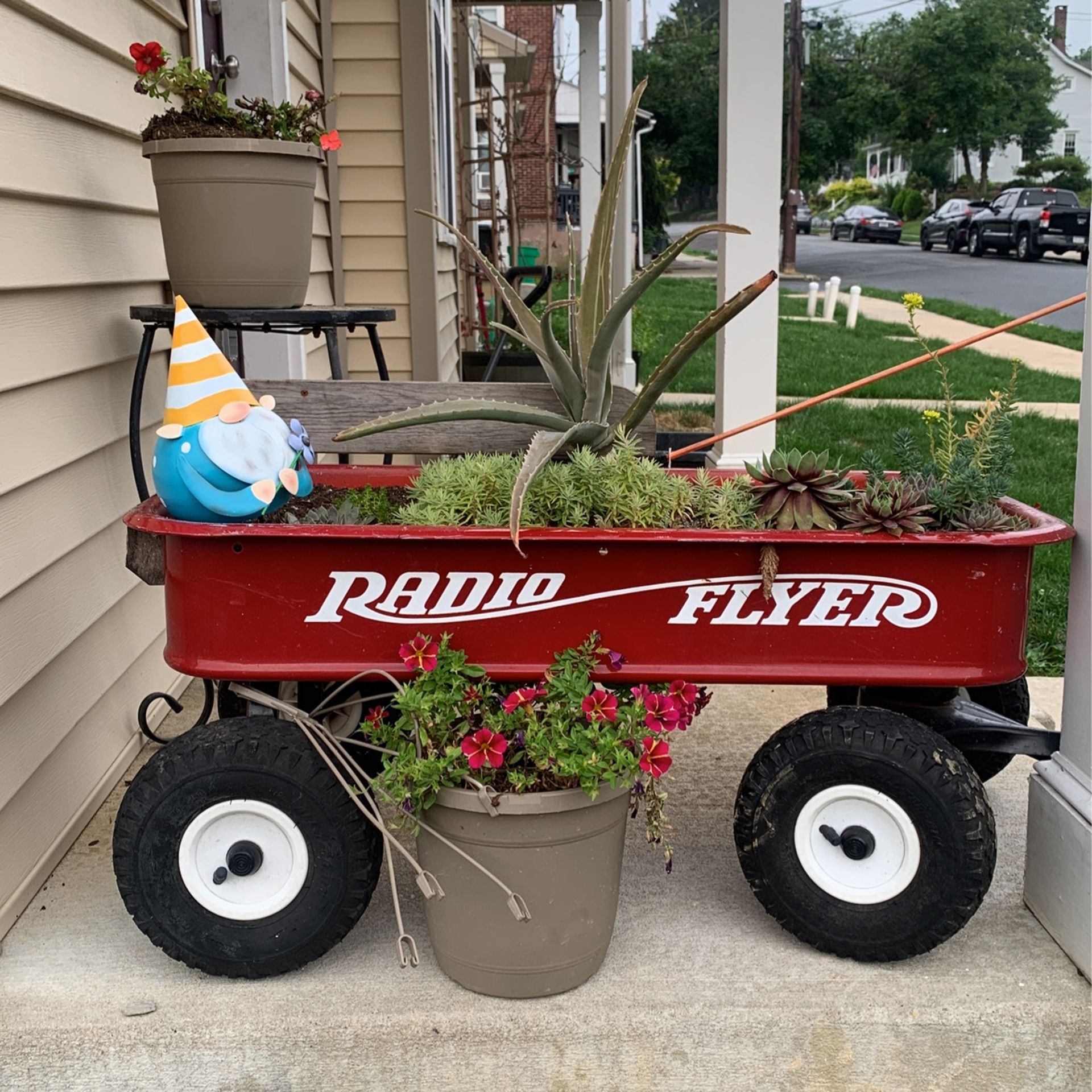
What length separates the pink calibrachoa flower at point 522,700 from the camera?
1.91 meters

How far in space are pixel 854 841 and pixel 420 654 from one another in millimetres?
800

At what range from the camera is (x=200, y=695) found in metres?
3.38

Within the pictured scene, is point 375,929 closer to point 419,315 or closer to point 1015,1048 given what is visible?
point 1015,1048

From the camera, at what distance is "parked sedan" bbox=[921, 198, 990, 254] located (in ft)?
87.4

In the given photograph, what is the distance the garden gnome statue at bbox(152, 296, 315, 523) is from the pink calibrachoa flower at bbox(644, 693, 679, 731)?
0.71 m

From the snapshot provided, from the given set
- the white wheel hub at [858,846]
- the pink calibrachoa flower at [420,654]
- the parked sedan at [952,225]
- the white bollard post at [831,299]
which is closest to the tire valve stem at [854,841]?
the white wheel hub at [858,846]

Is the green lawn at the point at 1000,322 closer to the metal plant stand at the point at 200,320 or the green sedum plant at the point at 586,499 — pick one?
the metal plant stand at the point at 200,320

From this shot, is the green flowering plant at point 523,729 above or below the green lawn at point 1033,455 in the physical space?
above

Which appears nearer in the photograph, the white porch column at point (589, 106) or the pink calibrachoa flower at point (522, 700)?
the pink calibrachoa flower at point (522, 700)

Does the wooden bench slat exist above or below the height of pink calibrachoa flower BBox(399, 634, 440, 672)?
above

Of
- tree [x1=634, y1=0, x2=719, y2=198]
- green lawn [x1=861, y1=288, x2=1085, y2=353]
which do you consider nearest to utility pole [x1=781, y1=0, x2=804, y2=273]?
green lawn [x1=861, y1=288, x2=1085, y2=353]

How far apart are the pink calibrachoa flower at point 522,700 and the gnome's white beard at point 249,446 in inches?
21.4

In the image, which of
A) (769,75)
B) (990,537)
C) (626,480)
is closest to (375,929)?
(626,480)

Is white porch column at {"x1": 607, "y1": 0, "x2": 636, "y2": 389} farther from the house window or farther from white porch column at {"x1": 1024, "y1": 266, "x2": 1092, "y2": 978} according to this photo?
white porch column at {"x1": 1024, "y1": 266, "x2": 1092, "y2": 978}
